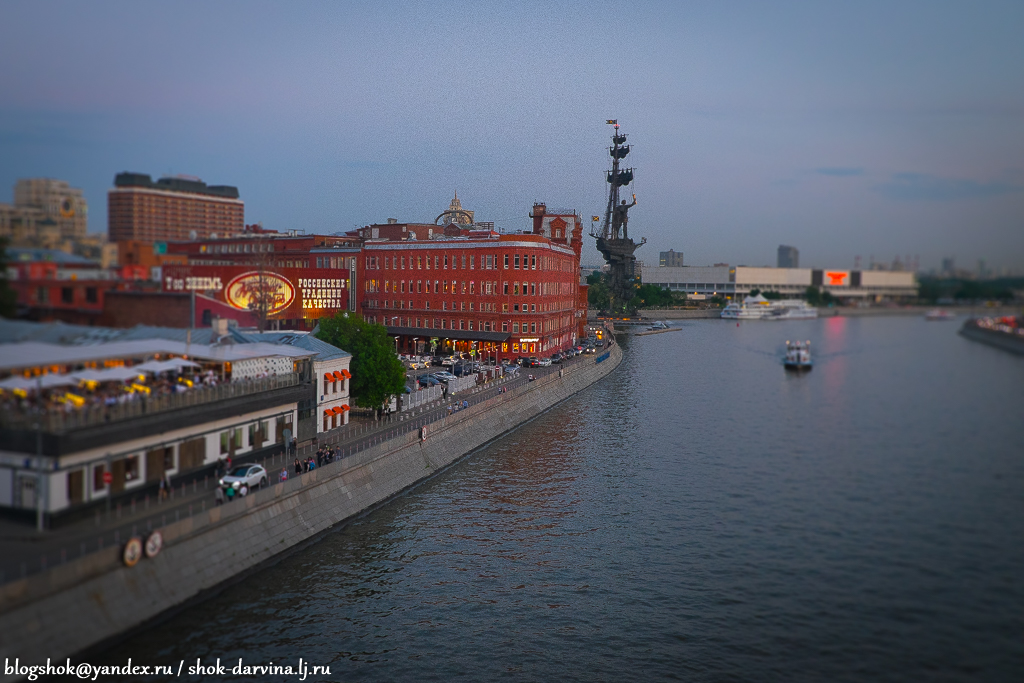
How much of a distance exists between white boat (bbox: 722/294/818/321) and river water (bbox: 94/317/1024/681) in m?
89.0

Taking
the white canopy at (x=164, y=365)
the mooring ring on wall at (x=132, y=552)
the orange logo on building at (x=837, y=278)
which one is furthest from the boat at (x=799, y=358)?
the mooring ring on wall at (x=132, y=552)

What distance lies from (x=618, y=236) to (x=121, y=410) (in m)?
113

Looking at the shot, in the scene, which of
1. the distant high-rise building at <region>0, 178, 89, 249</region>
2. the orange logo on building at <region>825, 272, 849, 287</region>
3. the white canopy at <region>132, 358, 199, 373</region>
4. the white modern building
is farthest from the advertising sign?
the white modern building

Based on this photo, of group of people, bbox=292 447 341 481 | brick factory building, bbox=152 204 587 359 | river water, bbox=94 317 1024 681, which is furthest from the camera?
brick factory building, bbox=152 204 587 359

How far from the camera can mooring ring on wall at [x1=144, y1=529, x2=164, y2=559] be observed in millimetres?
16406

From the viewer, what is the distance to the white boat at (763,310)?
11434 centimetres

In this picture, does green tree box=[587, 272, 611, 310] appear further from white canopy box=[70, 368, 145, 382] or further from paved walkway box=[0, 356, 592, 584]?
white canopy box=[70, 368, 145, 382]

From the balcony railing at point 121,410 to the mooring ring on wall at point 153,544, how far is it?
11.0 feet

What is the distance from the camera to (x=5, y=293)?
18562mm

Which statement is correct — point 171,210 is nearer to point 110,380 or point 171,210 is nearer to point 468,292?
point 110,380

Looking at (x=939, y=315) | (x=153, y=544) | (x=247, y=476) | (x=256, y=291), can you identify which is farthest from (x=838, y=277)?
(x=256, y=291)

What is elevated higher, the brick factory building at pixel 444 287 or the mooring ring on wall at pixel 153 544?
the brick factory building at pixel 444 287

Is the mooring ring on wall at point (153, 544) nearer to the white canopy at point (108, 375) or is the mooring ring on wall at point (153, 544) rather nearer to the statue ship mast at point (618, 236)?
the white canopy at point (108, 375)

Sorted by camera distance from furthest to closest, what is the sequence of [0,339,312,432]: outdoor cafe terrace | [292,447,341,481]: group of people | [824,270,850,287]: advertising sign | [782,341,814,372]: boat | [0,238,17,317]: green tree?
[782,341,814,372]: boat → [824,270,850,287]: advertising sign → [292,447,341,481]: group of people → [0,238,17,317]: green tree → [0,339,312,432]: outdoor cafe terrace
